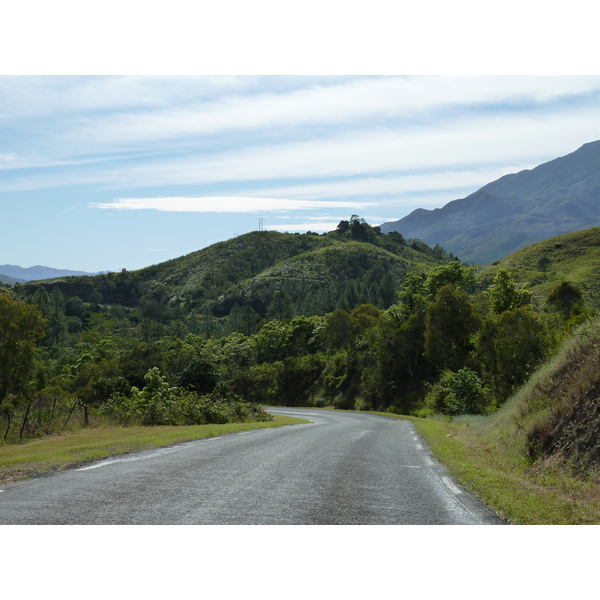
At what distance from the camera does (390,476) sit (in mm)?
10297

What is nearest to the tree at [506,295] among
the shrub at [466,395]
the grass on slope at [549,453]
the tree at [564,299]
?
the tree at [564,299]

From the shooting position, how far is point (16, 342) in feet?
109

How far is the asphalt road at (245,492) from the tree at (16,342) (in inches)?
965

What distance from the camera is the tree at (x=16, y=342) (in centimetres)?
3288

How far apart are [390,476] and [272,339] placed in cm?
8140

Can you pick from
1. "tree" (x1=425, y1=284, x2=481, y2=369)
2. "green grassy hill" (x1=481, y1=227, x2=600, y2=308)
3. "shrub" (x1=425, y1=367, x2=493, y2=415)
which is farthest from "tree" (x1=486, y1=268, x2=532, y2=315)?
"green grassy hill" (x1=481, y1=227, x2=600, y2=308)

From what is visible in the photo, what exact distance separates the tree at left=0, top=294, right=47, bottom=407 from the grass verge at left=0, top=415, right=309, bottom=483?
1609cm

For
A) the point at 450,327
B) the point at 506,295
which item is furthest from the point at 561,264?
the point at 450,327

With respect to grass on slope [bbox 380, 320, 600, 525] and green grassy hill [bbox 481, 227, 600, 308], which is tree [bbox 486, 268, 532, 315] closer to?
grass on slope [bbox 380, 320, 600, 525]

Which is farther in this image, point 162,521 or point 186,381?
point 186,381

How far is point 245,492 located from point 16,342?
30.0 m

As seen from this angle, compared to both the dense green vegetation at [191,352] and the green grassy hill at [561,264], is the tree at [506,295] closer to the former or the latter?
the dense green vegetation at [191,352]

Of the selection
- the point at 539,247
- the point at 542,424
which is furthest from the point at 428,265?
the point at 542,424

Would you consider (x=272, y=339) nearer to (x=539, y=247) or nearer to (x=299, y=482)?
(x=539, y=247)
